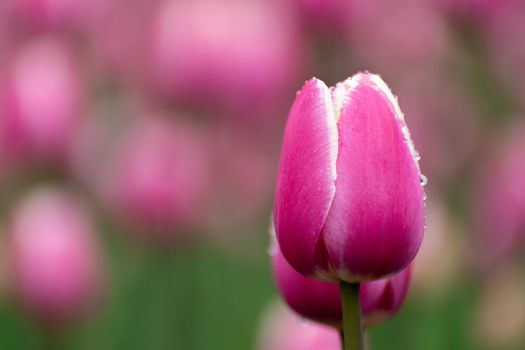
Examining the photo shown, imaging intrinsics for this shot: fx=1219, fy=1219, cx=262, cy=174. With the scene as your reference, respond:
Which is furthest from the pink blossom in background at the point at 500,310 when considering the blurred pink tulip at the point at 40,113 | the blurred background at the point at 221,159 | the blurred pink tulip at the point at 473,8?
the blurred pink tulip at the point at 40,113

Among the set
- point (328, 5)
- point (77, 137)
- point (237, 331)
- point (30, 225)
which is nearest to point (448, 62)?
point (328, 5)

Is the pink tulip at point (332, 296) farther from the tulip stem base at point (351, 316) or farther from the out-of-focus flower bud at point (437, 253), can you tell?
the out-of-focus flower bud at point (437, 253)

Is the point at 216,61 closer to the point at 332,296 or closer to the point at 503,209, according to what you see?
the point at 503,209

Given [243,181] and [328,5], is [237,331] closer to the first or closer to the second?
[243,181]

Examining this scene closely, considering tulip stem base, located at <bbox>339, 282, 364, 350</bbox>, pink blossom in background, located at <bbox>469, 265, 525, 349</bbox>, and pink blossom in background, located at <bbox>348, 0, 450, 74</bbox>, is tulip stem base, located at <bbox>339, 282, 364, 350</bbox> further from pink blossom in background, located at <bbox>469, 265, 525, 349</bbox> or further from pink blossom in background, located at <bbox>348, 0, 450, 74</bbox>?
pink blossom in background, located at <bbox>348, 0, 450, 74</bbox>

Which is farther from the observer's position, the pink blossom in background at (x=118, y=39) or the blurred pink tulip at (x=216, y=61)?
the pink blossom in background at (x=118, y=39)

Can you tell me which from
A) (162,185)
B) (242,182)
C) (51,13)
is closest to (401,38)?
(242,182)
